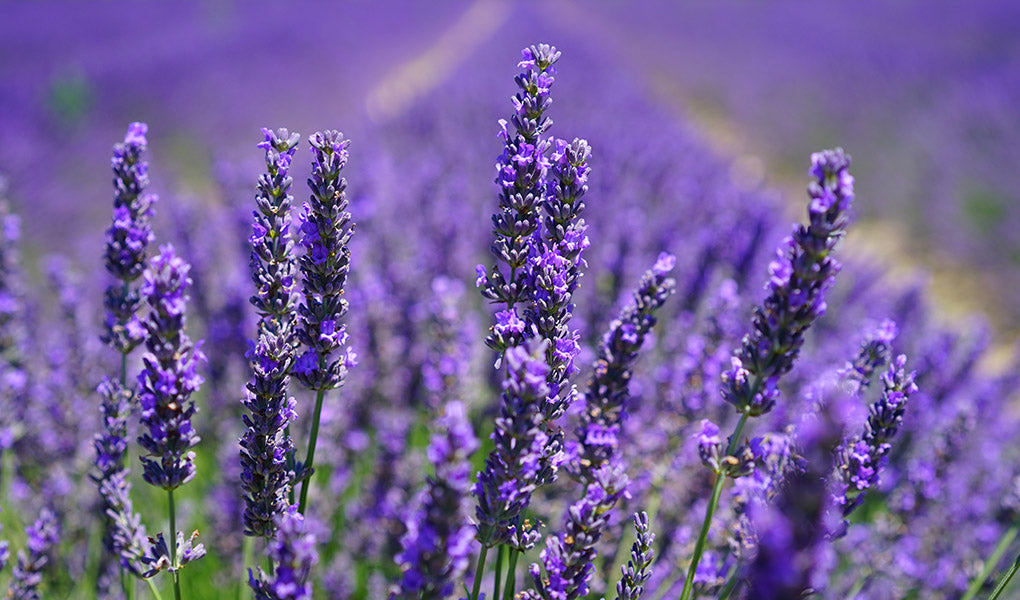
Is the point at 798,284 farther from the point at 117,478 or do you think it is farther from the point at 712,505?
the point at 117,478

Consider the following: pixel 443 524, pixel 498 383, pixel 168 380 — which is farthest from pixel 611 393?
pixel 498 383

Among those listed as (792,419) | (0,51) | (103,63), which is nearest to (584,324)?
(792,419)

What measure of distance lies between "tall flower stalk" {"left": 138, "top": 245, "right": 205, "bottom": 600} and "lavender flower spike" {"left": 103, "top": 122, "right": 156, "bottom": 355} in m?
0.28

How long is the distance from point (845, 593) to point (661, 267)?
1.78 metres

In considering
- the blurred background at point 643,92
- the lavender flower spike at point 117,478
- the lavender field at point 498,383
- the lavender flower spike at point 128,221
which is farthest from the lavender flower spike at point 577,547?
the blurred background at point 643,92

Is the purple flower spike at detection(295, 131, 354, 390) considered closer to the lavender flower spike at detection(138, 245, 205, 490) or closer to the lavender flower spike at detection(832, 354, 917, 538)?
the lavender flower spike at detection(138, 245, 205, 490)

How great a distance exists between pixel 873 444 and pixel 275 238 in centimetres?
133

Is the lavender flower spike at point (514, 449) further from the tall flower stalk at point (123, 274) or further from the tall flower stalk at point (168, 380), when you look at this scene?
the tall flower stalk at point (123, 274)

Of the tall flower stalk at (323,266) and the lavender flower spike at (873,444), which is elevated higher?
the tall flower stalk at (323,266)

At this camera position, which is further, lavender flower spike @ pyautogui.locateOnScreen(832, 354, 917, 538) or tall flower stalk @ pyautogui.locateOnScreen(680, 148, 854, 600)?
lavender flower spike @ pyautogui.locateOnScreen(832, 354, 917, 538)

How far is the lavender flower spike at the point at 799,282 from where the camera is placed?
113 centimetres

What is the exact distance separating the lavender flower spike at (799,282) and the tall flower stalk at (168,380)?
1076mm

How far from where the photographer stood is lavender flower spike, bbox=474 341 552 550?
1.07 metres

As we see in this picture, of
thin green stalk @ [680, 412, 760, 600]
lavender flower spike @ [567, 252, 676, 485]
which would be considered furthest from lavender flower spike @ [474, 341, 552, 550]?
thin green stalk @ [680, 412, 760, 600]
